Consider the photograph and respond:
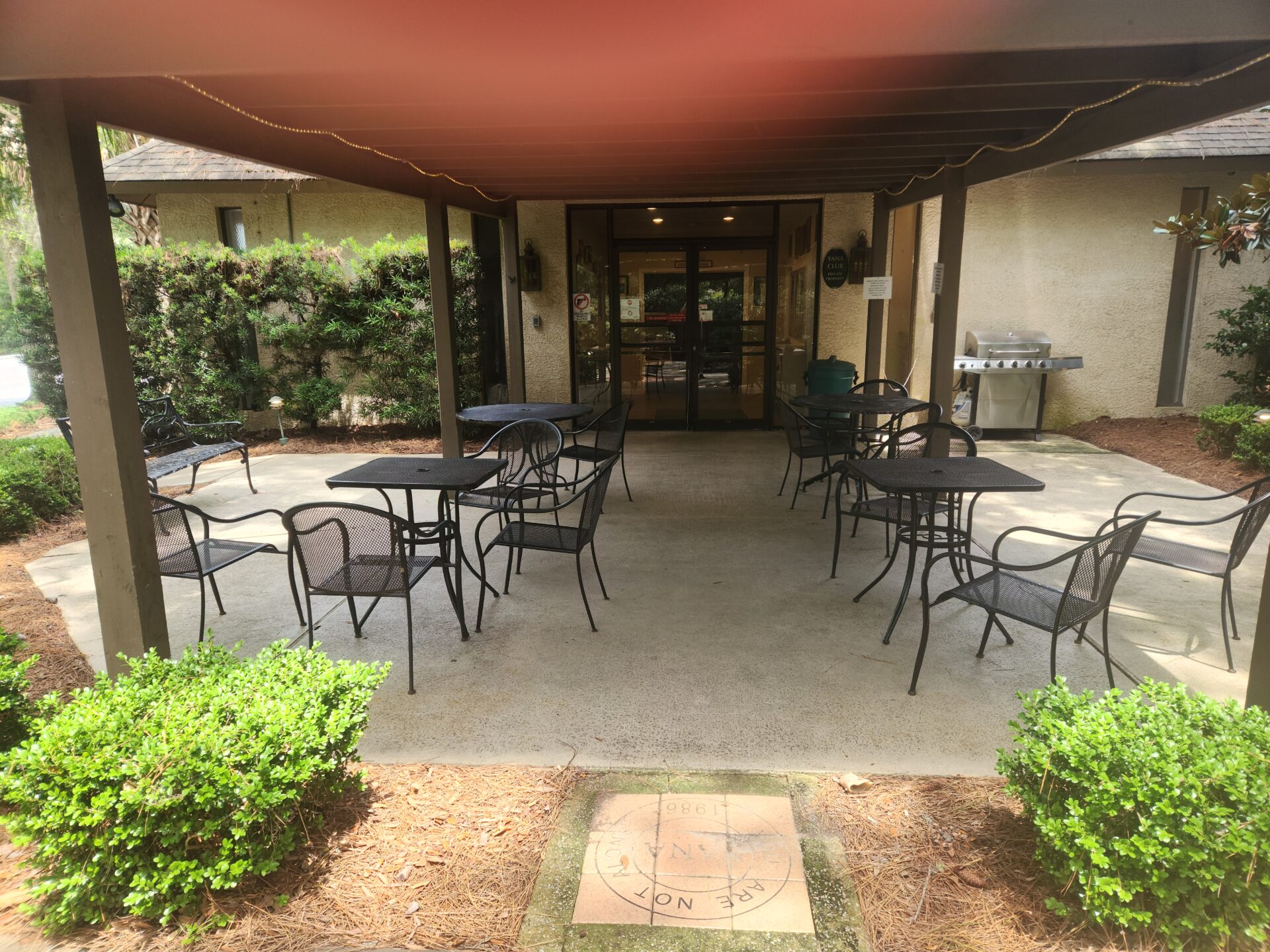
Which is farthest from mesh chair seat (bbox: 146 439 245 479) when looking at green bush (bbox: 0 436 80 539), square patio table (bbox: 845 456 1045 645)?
square patio table (bbox: 845 456 1045 645)

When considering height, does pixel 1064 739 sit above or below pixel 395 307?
below

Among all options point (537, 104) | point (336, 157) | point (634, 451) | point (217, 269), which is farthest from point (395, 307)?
point (537, 104)

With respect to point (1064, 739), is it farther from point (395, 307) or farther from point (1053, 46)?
point (395, 307)

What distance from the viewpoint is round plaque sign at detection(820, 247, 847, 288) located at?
951cm

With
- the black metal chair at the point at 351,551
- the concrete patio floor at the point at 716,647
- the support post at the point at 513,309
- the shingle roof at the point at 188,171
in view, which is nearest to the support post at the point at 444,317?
the concrete patio floor at the point at 716,647

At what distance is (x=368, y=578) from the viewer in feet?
11.6

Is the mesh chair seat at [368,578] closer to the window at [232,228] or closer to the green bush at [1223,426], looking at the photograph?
the green bush at [1223,426]

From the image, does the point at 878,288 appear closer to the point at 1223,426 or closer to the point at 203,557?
the point at 1223,426

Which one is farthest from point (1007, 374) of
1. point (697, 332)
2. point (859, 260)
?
point (697, 332)

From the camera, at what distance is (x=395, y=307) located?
929 centimetres

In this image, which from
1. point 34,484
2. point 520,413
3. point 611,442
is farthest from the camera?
point 611,442

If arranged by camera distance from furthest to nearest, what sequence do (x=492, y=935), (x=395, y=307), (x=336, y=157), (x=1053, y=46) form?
(x=395, y=307) → (x=336, y=157) → (x=1053, y=46) → (x=492, y=935)

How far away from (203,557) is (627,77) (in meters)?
3.20

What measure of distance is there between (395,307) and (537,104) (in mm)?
5501
